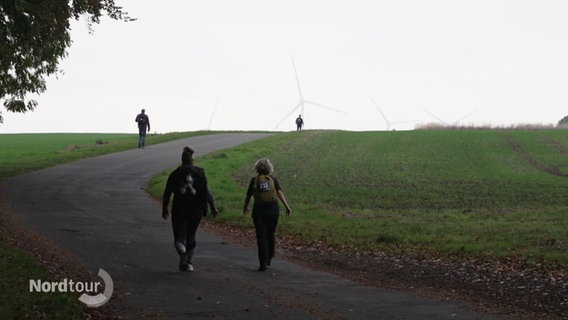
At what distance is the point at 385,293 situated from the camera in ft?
41.0

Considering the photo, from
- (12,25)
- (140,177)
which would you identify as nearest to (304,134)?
(140,177)

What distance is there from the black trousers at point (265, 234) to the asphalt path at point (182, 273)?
30 cm

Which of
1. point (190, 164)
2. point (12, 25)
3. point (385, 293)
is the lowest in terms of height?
point (385, 293)

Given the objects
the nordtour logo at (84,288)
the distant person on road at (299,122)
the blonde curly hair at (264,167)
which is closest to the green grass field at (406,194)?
the nordtour logo at (84,288)

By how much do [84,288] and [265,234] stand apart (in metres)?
4.03

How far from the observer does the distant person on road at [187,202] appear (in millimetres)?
13453

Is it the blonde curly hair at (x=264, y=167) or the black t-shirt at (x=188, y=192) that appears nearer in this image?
the black t-shirt at (x=188, y=192)

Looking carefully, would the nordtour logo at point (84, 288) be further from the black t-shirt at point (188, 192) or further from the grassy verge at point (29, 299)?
the black t-shirt at point (188, 192)

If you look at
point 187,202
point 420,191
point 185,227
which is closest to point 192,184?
point 187,202

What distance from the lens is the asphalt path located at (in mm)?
10726

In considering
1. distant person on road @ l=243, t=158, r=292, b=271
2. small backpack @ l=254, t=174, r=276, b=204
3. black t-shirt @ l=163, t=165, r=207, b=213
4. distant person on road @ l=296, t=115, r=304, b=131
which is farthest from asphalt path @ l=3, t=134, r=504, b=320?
distant person on road @ l=296, t=115, r=304, b=131

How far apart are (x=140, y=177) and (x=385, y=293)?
20.2 metres

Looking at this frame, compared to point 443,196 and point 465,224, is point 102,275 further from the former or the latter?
point 443,196

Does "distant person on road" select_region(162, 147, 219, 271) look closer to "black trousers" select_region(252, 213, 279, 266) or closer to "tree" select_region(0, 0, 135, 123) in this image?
"black trousers" select_region(252, 213, 279, 266)
